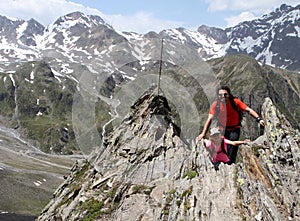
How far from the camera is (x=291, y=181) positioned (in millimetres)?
20859

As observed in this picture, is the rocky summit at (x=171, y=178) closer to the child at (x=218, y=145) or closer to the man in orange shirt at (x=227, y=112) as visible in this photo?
the child at (x=218, y=145)

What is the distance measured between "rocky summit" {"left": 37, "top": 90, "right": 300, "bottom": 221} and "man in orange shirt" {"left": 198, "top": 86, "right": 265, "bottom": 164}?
2.86m

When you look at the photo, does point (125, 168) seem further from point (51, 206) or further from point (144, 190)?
point (51, 206)

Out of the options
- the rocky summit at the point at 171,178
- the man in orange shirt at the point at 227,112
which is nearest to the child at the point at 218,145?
the man in orange shirt at the point at 227,112

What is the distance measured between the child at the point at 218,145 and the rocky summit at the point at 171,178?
4.72 ft

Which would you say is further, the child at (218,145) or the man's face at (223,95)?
the child at (218,145)

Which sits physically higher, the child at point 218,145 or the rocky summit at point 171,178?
the child at point 218,145

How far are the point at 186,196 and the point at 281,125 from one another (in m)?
6.79

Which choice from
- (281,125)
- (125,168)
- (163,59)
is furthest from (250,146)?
(125,168)

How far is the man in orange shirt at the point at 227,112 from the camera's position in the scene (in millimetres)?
19344

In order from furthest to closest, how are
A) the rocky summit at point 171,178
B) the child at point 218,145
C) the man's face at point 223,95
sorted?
the rocky summit at point 171,178, the child at point 218,145, the man's face at point 223,95

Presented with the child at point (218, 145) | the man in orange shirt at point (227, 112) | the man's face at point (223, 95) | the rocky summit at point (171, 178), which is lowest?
the rocky summit at point (171, 178)

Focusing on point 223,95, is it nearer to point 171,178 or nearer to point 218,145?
point 218,145

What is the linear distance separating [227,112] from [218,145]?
5.85ft
